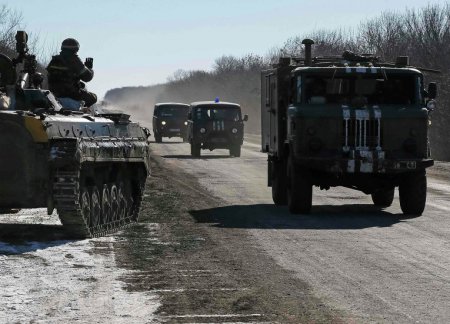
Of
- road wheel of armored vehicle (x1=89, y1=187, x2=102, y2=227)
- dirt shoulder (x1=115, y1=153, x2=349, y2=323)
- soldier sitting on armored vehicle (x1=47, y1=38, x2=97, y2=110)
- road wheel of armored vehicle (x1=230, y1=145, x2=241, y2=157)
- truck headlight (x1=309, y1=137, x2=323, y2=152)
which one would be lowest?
road wheel of armored vehicle (x1=230, y1=145, x2=241, y2=157)

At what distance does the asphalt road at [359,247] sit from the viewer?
10.2 meters

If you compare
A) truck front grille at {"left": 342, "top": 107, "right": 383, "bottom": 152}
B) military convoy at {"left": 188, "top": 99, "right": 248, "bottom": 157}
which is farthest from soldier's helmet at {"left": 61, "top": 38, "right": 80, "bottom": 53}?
military convoy at {"left": 188, "top": 99, "right": 248, "bottom": 157}

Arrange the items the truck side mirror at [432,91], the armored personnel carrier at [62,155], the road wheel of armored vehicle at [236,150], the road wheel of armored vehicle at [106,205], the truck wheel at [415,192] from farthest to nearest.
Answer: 1. the road wheel of armored vehicle at [236,150]
2. the truck side mirror at [432,91]
3. the truck wheel at [415,192]
4. the road wheel of armored vehicle at [106,205]
5. the armored personnel carrier at [62,155]

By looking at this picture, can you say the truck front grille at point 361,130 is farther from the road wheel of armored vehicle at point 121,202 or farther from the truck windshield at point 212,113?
the truck windshield at point 212,113

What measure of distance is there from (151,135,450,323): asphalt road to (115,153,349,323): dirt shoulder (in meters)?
0.25

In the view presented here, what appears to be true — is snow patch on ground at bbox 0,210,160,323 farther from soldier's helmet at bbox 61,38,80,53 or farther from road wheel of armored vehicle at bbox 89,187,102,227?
soldier's helmet at bbox 61,38,80,53

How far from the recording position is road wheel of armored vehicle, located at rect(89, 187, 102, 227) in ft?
51.2

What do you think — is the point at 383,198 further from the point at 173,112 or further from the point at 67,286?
the point at 173,112

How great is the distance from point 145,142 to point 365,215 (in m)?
3.69

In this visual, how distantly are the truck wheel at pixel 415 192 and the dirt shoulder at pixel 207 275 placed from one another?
3.12 m

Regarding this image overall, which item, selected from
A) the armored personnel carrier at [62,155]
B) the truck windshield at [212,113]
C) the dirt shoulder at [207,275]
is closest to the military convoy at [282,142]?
the armored personnel carrier at [62,155]

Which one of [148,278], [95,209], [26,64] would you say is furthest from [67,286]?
[26,64]

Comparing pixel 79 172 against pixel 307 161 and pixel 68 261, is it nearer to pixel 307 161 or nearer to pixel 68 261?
pixel 68 261

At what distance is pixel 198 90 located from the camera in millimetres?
160875
